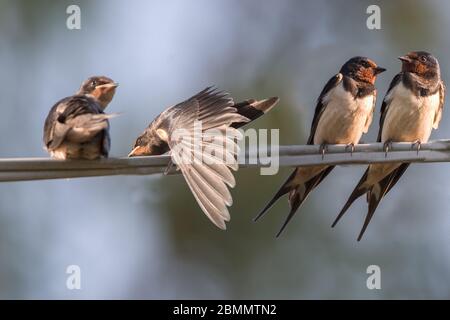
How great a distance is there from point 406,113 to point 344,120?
1.15 ft

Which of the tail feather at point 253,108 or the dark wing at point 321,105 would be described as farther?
the dark wing at point 321,105

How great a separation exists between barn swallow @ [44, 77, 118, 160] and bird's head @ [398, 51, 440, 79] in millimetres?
2205

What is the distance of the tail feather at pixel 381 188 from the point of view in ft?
21.2

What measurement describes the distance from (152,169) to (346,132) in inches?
84.0

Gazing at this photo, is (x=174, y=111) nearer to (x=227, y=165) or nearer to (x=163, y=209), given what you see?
(x=227, y=165)

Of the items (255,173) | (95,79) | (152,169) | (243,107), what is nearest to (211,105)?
(243,107)

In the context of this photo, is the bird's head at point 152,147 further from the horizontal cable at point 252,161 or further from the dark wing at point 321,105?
the horizontal cable at point 252,161

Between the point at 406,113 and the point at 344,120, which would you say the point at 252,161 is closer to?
the point at 344,120

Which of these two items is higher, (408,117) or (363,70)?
(363,70)

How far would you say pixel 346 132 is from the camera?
6.48 m

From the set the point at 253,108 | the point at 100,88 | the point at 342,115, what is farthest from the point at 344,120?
the point at 100,88

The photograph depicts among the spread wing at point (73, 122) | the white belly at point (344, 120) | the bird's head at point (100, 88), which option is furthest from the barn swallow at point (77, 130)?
the white belly at point (344, 120)

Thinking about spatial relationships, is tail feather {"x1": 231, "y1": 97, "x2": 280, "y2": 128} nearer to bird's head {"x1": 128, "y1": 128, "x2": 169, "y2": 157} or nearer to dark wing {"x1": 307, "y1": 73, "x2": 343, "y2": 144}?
dark wing {"x1": 307, "y1": 73, "x2": 343, "y2": 144}

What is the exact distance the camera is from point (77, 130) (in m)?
4.98
